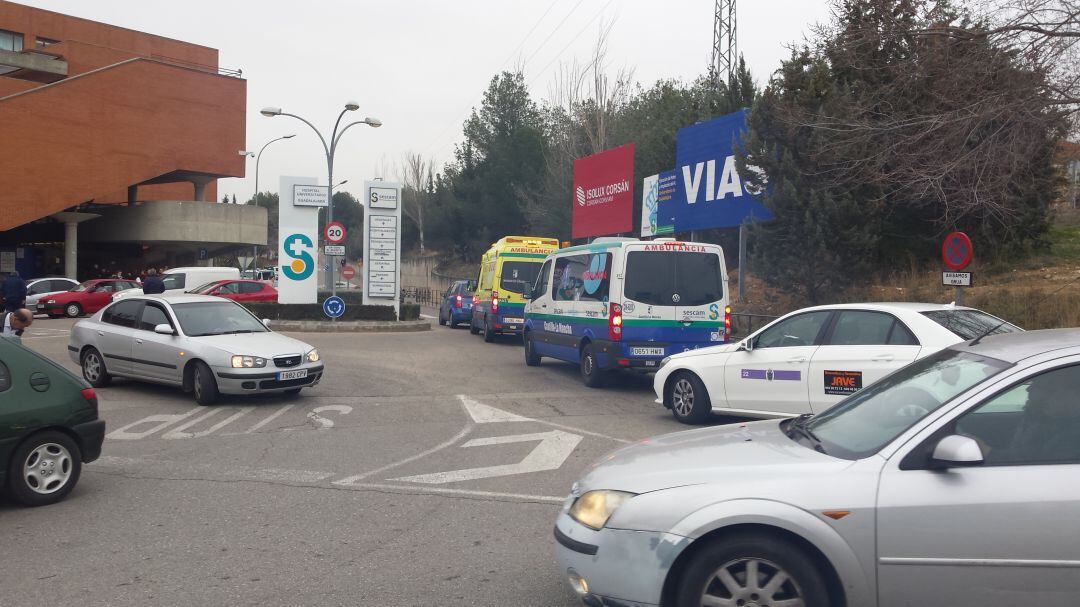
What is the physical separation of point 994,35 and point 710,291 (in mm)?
7320

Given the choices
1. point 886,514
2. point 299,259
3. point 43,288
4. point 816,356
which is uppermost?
point 299,259

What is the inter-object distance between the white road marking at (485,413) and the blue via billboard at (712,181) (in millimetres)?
12940

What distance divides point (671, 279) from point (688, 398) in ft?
10.1

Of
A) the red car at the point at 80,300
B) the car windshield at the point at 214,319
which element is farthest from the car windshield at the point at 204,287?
the car windshield at the point at 214,319

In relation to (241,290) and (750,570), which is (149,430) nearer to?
(750,570)

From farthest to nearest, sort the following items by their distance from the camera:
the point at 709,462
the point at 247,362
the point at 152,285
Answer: the point at 152,285 → the point at 247,362 → the point at 709,462

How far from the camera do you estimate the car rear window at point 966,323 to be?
840cm

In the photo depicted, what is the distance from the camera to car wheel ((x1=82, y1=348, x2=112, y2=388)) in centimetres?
1298

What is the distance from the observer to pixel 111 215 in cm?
5034

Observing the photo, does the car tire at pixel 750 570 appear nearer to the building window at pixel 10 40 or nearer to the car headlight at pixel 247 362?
the car headlight at pixel 247 362

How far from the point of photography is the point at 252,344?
11.8 metres

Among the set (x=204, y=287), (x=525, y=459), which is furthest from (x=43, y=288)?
(x=525, y=459)

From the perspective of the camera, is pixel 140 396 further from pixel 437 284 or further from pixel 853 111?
pixel 437 284

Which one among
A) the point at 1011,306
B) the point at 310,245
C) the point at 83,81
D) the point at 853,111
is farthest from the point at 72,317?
the point at 1011,306
